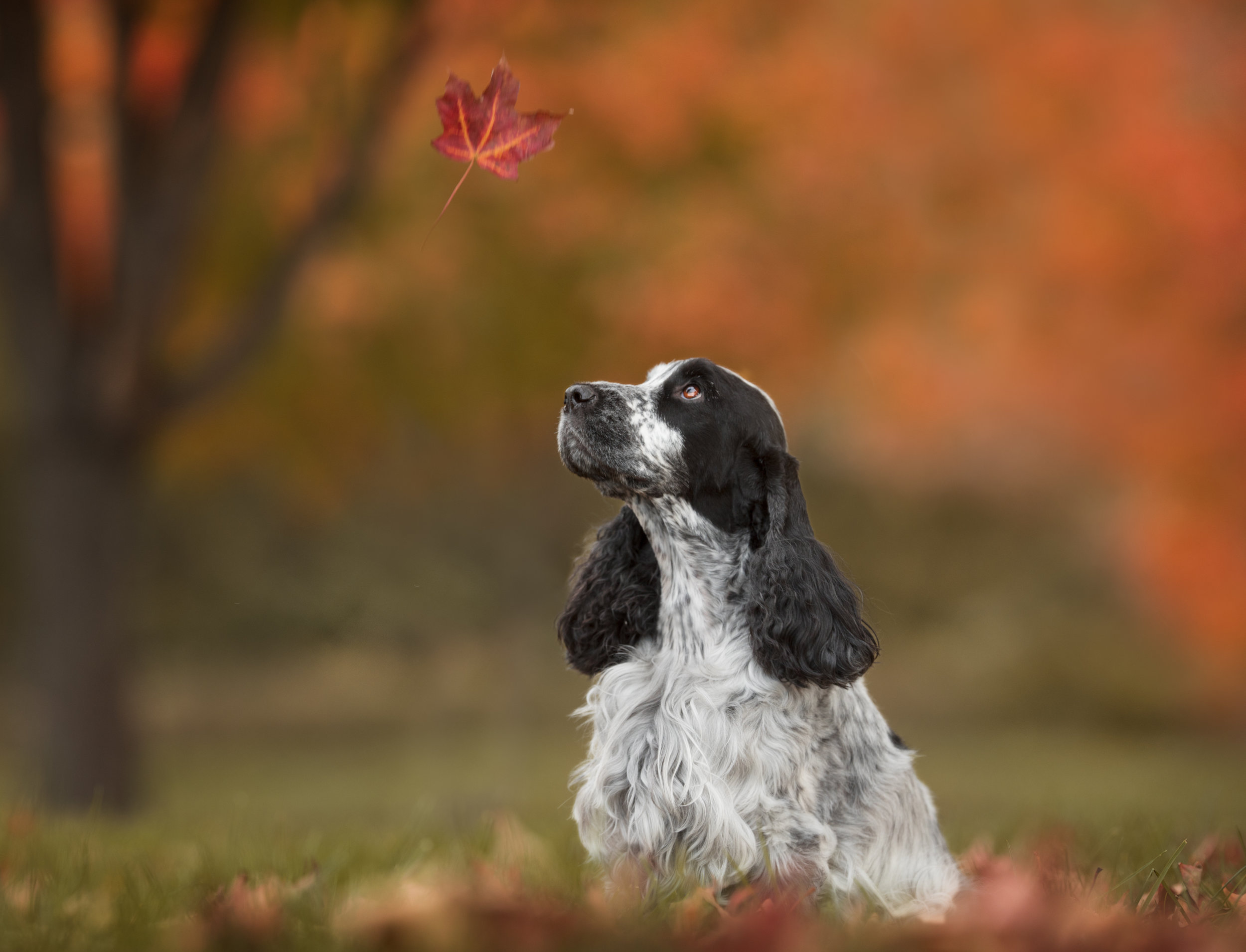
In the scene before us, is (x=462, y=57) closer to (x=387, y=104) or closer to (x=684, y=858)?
(x=387, y=104)

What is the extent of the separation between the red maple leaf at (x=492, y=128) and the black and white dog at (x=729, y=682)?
693 millimetres

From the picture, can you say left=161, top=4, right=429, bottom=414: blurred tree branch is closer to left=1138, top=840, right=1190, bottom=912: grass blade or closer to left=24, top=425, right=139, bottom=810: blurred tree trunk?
left=24, top=425, right=139, bottom=810: blurred tree trunk

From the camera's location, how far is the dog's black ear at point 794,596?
126 inches

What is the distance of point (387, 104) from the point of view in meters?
7.02

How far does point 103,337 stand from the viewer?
7.42 meters

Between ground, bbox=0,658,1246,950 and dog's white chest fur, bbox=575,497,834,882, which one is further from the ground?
dog's white chest fur, bbox=575,497,834,882

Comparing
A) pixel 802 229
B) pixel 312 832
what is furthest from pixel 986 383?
pixel 312 832

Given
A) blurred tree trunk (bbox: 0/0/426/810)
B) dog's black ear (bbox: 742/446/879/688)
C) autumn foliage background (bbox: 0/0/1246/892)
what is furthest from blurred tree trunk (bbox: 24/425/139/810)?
dog's black ear (bbox: 742/446/879/688)

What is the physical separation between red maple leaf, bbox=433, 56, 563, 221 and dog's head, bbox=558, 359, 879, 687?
69 centimetres

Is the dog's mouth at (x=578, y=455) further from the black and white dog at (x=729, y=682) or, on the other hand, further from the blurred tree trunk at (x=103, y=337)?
the blurred tree trunk at (x=103, y=337)

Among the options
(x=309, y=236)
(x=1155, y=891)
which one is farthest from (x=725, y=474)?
(x=309, y=236)

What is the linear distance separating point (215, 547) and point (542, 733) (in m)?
4.97

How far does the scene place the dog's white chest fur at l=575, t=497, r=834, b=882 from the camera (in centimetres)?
307

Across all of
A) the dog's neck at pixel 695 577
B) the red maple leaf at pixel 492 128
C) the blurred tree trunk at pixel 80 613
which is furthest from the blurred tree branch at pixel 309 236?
the dog's neck at pixel 695 577
